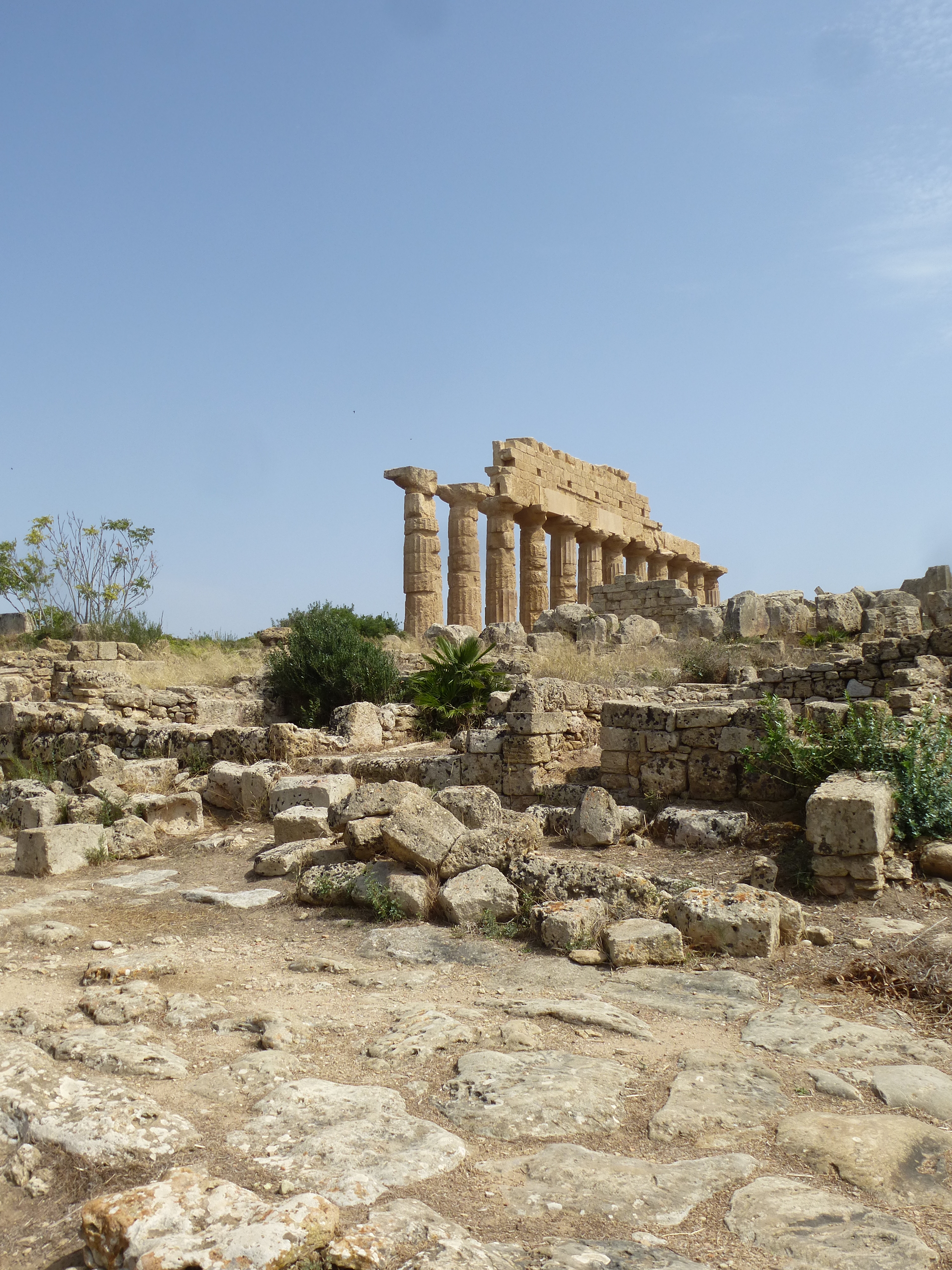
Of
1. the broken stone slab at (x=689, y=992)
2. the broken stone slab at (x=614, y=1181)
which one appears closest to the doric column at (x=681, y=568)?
the broken stone slab at (x=689, y=992)

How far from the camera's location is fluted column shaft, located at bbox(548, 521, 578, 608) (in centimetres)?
2472

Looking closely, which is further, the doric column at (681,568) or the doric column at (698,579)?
the doric column at (698,579)

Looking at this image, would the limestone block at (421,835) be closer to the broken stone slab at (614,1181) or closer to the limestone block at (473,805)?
the limestone block at (473,805)

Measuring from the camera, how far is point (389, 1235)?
230 cm

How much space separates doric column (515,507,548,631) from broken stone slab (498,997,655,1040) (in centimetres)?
1929

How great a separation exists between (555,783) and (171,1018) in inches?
198

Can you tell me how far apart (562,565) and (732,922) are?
2019 cm

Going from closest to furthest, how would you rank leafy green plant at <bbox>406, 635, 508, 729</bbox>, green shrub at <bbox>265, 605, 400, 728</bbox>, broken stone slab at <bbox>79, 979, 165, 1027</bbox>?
broken stone slab at <bbox>79, 979, 165, 1027</bbox>
leafy green plant at <bbox>406, 635, 508, 729</bbox>
green shrub at <bbox>265, 605, 400, 728</bbox>

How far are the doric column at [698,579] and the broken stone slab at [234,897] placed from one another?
26747 mm

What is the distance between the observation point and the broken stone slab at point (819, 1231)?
2.31 meters

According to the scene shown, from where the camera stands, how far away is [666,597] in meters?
19.3

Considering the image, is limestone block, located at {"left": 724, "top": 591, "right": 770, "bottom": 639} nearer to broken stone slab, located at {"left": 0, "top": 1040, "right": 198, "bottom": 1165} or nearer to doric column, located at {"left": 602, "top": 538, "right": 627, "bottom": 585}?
doric column, located at {"left": 602, "top": 538, "right": 627, "bottom": 585}

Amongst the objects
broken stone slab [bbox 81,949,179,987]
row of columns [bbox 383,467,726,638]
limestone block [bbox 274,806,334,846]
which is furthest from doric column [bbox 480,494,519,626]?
broken stone slab [bbox 81,949,179,987]

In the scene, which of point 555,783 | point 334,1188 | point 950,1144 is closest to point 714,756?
point 555,783
